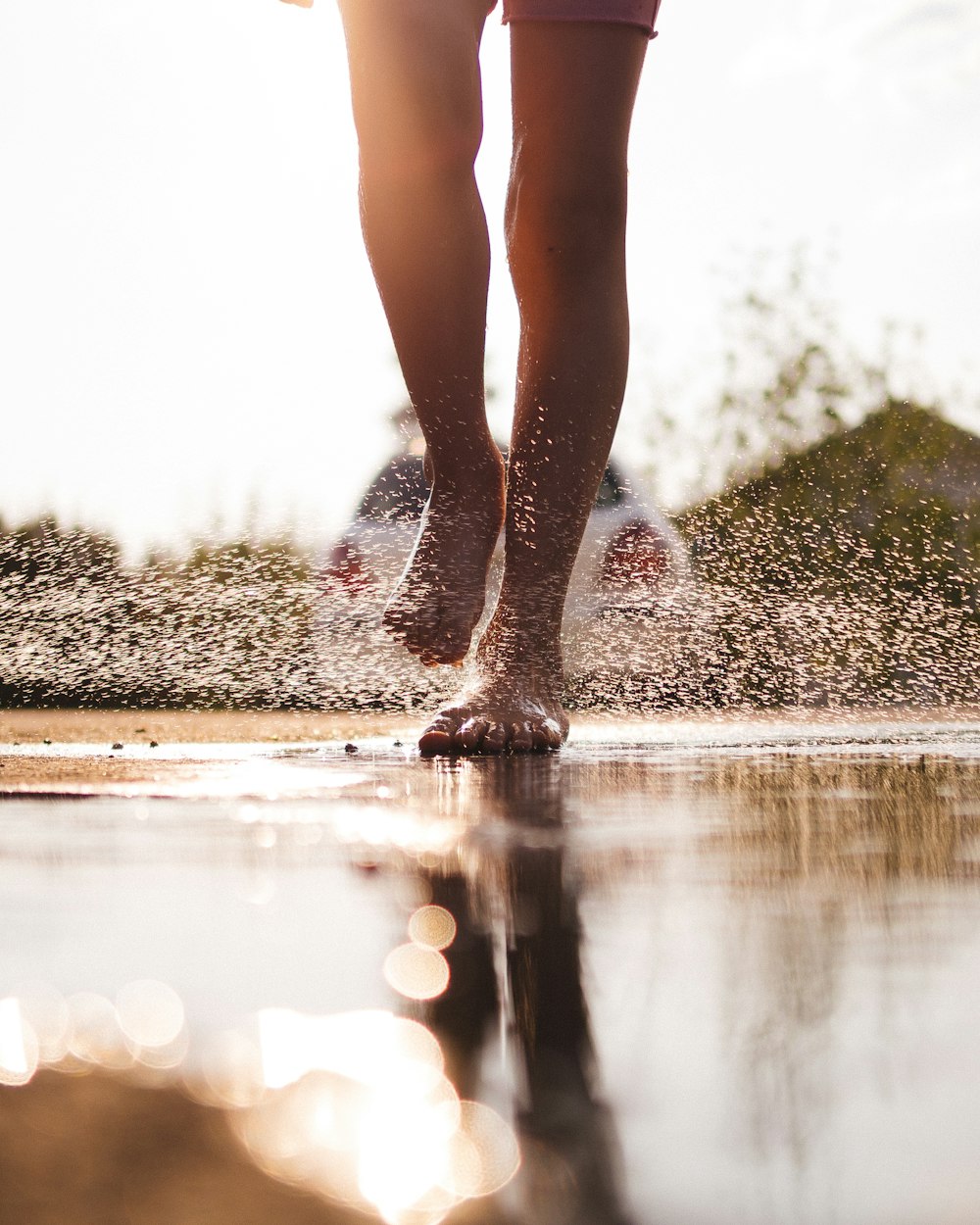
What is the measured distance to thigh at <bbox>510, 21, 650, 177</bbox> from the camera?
7.09 feet

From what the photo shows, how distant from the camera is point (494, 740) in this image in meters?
1.82

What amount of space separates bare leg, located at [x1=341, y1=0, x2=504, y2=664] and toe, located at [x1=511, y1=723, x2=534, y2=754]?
0.31m

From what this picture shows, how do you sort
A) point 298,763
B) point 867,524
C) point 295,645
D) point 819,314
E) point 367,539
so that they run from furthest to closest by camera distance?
point 819,314 < point 867,524 < point 295,645 < point 367,539 < point 298,763

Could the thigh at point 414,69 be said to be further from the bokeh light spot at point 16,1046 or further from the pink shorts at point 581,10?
the bokeh light spot at point 16,1046

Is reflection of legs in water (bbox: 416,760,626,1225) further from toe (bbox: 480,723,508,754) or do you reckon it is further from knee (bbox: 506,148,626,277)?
knee (bbox: 506,148,626,277)

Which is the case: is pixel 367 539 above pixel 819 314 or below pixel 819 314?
below

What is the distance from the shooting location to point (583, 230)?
2.19m

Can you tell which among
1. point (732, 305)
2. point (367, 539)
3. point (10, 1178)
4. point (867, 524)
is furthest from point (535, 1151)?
point (732, 305)

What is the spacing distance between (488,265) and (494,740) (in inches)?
31.8

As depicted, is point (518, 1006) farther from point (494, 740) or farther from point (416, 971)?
point (494, 740)

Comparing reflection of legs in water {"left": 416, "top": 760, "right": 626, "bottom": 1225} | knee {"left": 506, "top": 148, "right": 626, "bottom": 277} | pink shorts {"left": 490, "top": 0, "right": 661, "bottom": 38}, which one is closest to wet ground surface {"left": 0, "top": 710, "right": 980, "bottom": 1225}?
reflection of legs in water {"left": 416, "top": 760, "right": 626, "bottom": 1225}

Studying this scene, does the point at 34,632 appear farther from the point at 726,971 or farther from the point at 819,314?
the point at 819,314

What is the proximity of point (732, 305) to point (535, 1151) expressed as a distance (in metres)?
A: 17.5

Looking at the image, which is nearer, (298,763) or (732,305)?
(298,763)
